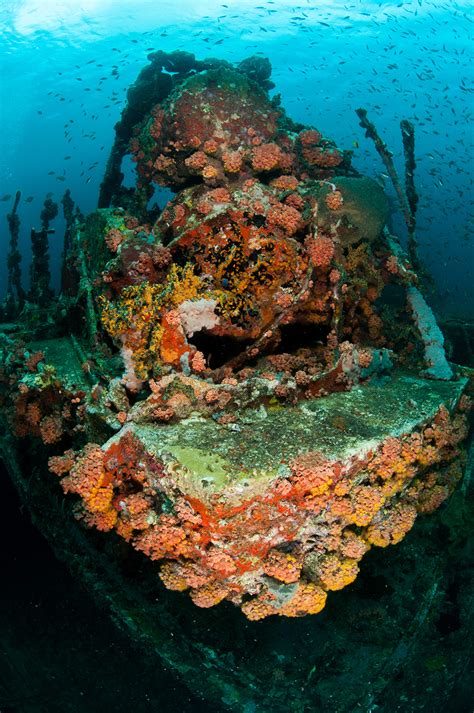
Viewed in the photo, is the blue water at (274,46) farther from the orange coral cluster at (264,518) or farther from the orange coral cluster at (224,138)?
the orange coral cluster at (264,518)

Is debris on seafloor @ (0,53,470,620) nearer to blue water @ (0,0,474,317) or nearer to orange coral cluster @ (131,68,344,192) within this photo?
orange coral cluster @ (131,68,344,192)

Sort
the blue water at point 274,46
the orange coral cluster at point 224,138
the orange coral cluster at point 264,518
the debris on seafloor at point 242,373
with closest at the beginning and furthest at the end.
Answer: the orange coral cluster at point 264,518, the debris on seafloor at point 242,373, the orange coral cluster at point 224,138, the blue water at point 274,46

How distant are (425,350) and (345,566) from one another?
3879 mm

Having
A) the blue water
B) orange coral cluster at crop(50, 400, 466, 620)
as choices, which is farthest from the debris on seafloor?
the blue water

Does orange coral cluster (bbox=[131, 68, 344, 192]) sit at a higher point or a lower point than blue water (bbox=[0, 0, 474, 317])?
lower

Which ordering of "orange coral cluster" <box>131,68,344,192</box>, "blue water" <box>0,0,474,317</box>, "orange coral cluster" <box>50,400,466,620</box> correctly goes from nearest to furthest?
"orange coral cluster" <box>50,400,466,620</box> < "orange coral cluster" <box>131,68,344,192</box> < "blue water" <box>0,0,474,317</box>

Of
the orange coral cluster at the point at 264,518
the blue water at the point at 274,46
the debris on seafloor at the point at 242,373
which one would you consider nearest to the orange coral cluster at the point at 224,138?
the debris on seafloor at the point at 242,373

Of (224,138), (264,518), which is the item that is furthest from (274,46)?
(264,518)

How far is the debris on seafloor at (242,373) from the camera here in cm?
398

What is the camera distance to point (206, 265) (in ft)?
21.0

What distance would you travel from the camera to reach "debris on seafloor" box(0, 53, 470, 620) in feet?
13.1

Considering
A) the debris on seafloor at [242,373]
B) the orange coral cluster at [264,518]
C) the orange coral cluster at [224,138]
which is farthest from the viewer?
the orange coral cluster at [224,138]

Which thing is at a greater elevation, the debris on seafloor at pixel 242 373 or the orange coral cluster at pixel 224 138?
the orange coral cluster at pixel 224 138

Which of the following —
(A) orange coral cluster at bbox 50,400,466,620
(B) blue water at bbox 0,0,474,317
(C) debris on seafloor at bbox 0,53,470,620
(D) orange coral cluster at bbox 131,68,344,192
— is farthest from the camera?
(B) blue water at bbox 0,0,474,317
